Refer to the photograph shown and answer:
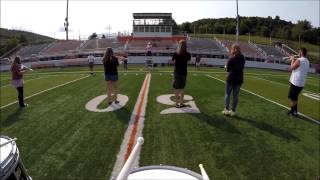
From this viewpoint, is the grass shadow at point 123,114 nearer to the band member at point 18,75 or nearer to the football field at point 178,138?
the football field at point 178,138

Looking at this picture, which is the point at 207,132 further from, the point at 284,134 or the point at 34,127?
the point at 34,127

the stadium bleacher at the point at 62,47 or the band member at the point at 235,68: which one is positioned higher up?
the stadium bleacher at the point at 62,47

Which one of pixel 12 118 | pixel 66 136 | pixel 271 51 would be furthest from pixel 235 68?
pixel 271 51

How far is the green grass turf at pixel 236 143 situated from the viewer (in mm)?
7254

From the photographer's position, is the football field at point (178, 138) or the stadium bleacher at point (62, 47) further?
the stadium bleacher at point (62, 47)

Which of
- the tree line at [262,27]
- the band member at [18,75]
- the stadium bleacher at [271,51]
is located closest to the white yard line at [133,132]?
the band member at [18,75]

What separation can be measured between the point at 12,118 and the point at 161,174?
908 cm

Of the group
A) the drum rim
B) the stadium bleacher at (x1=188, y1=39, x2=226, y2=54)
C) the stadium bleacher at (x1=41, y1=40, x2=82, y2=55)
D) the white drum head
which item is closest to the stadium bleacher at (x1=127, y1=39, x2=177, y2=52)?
the stadium bleacher at (x1=188, y1=39, x2=226, y2=54)

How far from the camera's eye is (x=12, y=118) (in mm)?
11703

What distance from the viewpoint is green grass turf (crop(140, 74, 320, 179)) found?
7.25 meters

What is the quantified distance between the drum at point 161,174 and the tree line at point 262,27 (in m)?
49.4

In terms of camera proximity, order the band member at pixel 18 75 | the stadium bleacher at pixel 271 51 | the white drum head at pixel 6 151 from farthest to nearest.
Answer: the stadium bleacher at pixel 271 51, the band member at pixel 18 75, the white drum head at pixel 6 151

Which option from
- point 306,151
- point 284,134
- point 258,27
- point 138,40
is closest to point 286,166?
point 306,151

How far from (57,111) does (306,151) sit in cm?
700
